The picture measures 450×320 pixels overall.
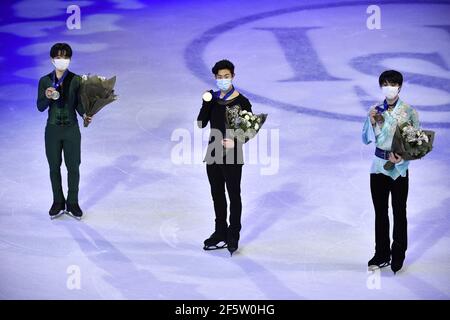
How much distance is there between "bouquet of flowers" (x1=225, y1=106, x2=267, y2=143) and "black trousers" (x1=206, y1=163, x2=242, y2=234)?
309mm

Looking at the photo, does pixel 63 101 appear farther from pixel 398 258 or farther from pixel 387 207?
pixel 398 258

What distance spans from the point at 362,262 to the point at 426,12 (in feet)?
24.8

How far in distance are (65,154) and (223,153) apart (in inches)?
68.4

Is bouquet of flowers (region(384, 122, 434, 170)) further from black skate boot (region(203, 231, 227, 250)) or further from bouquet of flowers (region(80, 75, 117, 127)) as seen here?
bouquet of flowers (region(80, 75, 117, 127))

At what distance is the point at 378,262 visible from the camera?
10.3 m

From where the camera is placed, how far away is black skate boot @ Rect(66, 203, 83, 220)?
11.5m

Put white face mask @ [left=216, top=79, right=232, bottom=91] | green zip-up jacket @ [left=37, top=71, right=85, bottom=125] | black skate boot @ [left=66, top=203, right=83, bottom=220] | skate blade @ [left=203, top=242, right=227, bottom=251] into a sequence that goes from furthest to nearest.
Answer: black skate boot @ [left=66, top=203, right=83, bottom=220] < green zip-up jacket @ [left=37, top=71, right=85, bottom=125] < skate blade @ [left=203, top=242, right=227, bottom=251] < white face mask @ [left=216, top=79, right=232, bottom=91]

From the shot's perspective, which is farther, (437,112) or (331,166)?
(437,112)

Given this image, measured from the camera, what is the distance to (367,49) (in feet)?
52.5

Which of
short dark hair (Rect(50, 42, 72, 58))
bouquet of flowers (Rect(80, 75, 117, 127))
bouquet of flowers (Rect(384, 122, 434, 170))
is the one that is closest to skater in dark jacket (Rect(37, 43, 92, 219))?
short dark hair (Rect(50, 42, 72, 58))

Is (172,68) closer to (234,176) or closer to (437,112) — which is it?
(437,112)

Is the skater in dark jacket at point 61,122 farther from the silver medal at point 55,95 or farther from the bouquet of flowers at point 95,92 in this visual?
the bouquet of flowers at point 95,92

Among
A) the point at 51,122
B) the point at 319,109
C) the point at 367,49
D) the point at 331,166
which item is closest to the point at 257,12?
the point at 367,49

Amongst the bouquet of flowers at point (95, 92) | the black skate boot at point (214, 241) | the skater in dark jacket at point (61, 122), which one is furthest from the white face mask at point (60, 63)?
the black skate boot at point (214, 241)
